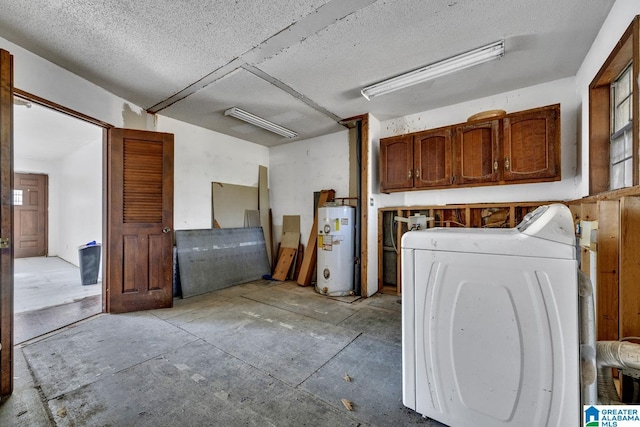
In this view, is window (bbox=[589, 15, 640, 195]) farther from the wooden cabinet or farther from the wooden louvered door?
the wooden louvered door

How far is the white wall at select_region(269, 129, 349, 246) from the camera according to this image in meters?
4.54

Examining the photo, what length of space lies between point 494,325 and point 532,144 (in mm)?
2480

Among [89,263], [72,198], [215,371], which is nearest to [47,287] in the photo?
[89,263]

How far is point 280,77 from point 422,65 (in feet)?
4.86

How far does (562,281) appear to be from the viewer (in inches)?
43.3

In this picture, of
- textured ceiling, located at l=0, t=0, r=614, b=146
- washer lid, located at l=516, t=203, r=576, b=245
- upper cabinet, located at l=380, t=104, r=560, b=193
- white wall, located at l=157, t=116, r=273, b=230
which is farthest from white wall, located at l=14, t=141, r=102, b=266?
washer lid, located at l=516, t=203, r=576, b=245

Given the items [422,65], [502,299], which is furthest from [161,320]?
[422,65]

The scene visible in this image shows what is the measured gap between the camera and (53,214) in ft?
24.7

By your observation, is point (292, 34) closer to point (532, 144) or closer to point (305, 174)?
point (532, 144)

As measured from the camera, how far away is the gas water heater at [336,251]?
3852 mm

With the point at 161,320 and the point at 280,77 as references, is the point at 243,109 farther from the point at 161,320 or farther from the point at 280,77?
the point at 161,320

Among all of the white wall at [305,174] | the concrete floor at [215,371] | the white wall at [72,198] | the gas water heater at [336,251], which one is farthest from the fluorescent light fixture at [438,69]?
the white wall at [72,198]

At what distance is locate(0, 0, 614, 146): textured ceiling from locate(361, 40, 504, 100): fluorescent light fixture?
0.06 meters

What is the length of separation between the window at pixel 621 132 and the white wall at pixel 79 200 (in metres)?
7.05
